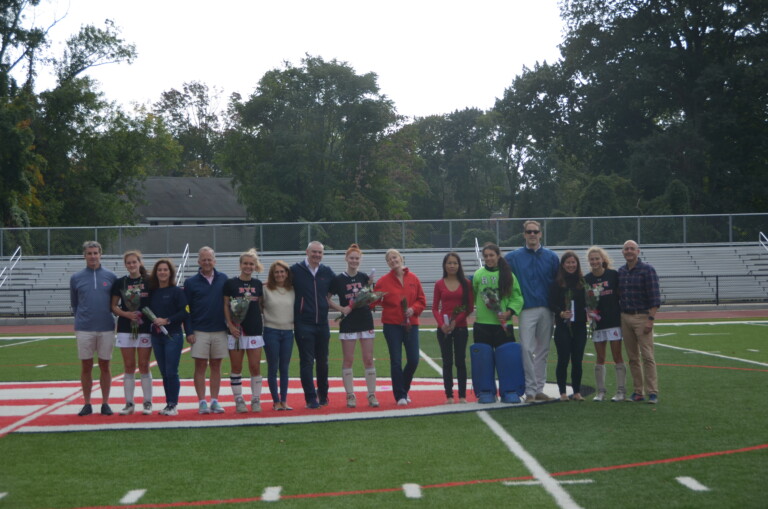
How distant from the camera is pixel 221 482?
6633 mm

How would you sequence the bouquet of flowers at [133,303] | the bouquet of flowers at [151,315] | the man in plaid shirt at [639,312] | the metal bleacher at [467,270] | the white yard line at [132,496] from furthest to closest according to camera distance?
the metal bleacher at [467,270]
the man in plaid shirt at [639,312]
the bouquet of flowers at [133,303]
the bouquet of flowers at [151,315]
the white yard line at [132,496]

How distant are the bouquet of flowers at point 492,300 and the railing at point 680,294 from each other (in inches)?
769

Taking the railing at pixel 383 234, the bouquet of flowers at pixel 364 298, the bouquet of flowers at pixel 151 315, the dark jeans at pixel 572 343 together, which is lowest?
the dark jeans at pixel 572 343

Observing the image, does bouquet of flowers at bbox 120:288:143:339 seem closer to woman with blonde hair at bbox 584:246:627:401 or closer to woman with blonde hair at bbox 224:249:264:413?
woman with blonde hair at bbox 224:249:264:413

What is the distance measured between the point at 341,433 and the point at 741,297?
24352mm

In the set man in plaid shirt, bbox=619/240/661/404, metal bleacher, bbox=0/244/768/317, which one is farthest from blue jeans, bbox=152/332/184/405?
metal bleacher, bbox=0/244/768/317

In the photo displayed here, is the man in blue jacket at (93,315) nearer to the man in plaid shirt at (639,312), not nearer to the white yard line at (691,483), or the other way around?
the man in plaid shirt at (639,312)

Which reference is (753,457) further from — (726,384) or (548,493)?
(726,384)

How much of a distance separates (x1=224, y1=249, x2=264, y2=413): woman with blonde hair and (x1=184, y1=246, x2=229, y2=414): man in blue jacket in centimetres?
10

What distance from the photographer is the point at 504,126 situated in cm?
5184

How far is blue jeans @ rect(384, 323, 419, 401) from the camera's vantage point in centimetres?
1026

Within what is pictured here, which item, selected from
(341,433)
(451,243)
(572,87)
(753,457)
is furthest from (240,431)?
(572,87)

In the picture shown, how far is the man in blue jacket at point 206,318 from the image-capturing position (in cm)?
975

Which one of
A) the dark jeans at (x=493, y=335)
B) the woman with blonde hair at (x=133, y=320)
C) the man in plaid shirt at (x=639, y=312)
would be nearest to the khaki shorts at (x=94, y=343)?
the woman with blonde hair at (x=133, y=320)
